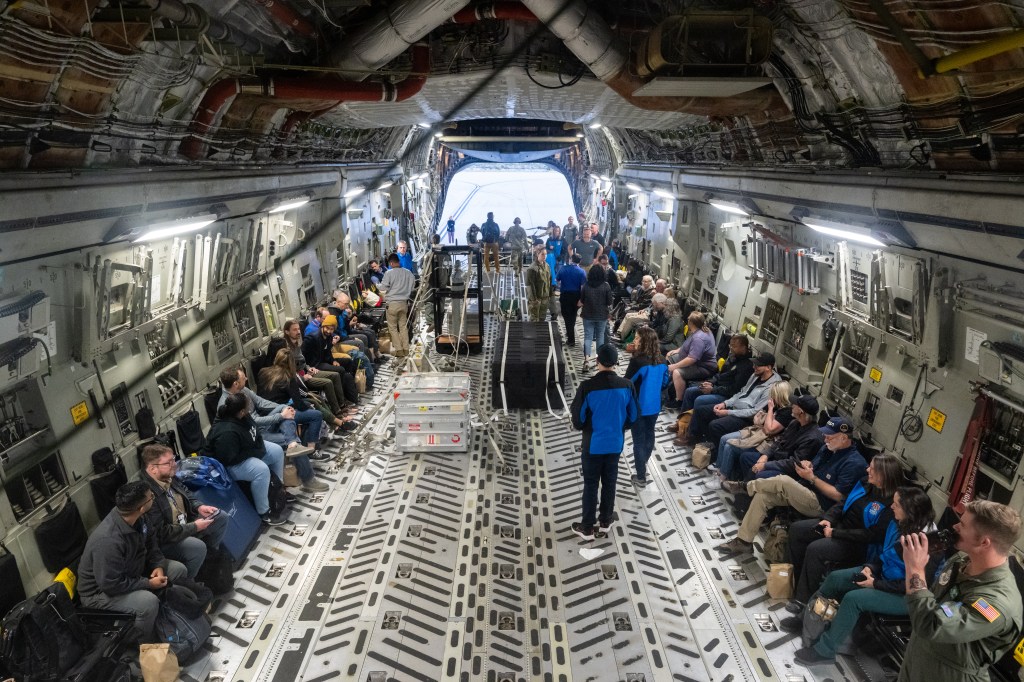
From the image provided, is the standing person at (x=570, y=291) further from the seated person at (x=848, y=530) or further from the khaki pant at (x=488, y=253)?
the seated person at (x=848, y=530)

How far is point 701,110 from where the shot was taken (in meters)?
6.27

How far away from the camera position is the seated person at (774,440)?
5.29 metres

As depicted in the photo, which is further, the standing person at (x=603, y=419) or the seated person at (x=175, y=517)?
the standing person at (x=603, y=419)

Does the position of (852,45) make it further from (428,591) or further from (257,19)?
(428,591)

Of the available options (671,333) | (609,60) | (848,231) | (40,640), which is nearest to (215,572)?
(40,640)

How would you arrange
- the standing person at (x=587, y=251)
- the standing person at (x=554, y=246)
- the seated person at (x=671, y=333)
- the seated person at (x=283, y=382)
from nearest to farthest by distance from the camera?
the seated person at (x=283, y=382), the seated person at (x=671, y=333), the standing person at (x=587, y=251), the standing person at (x=554, y=246)

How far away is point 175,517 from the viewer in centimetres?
442

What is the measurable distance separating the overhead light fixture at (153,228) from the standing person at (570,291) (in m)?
5.99

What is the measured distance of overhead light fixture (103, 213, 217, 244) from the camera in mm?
4703

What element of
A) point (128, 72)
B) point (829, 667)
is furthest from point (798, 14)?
point (128, 72)

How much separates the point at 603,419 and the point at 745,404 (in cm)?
218

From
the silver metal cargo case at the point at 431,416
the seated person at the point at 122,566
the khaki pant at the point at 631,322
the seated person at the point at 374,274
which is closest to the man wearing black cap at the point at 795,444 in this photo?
the silver metal cargo case at the point at 431,416

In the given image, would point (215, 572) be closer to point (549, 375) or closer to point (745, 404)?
point (549, 375)

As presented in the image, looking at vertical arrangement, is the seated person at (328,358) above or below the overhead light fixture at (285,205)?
below
